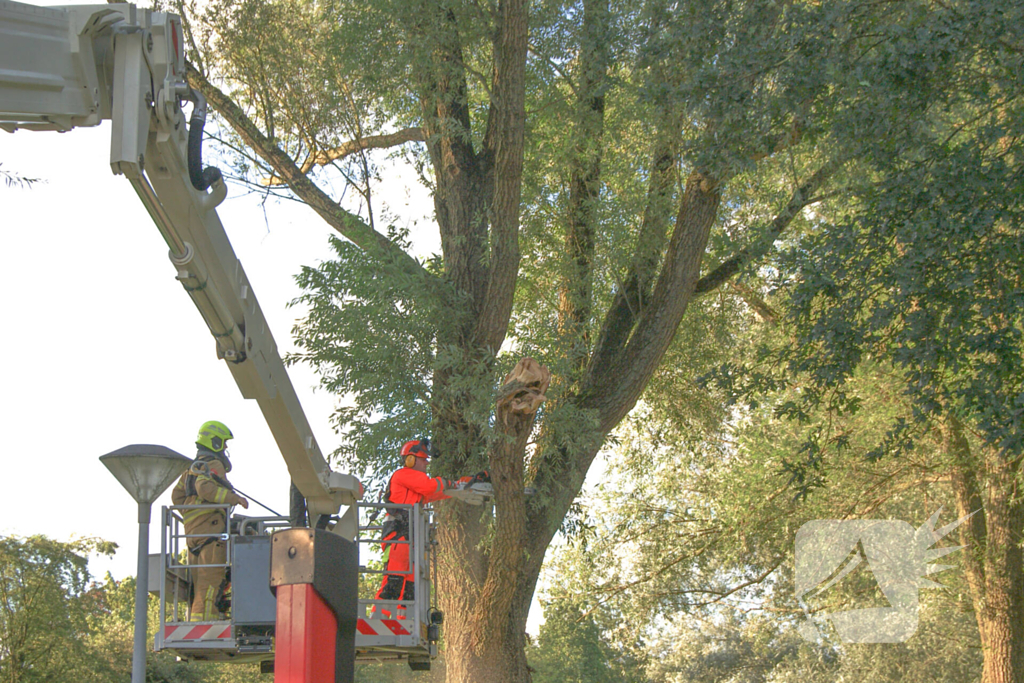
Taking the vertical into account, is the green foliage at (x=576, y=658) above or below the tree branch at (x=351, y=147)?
below

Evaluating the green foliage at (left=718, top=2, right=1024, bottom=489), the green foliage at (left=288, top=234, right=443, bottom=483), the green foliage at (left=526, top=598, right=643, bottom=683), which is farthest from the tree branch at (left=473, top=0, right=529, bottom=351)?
the green foliage at (left=526, top=598, right=643, bottom=683)

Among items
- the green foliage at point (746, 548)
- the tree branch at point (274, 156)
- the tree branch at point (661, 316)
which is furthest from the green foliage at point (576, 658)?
the tree branch at point (274, 156)

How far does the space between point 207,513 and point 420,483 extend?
166 cm

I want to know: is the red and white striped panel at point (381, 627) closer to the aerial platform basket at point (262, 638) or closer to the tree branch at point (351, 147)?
the aerial platform basket at point (262, 638)

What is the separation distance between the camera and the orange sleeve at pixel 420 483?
8070mm

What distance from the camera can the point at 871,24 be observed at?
8867 mm

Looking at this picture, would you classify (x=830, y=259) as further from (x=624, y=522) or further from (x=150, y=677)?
(x=150, y=677)

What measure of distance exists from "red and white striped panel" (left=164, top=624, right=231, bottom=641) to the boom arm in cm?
197

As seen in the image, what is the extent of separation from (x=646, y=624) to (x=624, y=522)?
266 cm

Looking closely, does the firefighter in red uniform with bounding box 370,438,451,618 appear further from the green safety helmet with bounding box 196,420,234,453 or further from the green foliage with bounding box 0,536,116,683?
the green foliage with bounding box 0,536,116,683

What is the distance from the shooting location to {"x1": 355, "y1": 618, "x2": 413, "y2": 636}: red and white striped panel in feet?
24.4

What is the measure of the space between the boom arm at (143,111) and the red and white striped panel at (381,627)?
7.27ft

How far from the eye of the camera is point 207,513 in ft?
24.7

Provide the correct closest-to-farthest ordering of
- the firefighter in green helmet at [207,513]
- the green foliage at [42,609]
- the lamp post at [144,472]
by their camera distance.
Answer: the firefighter in green helmet at [207,513] → the lamp post at [144,472] → the green foliage at [42,609]
